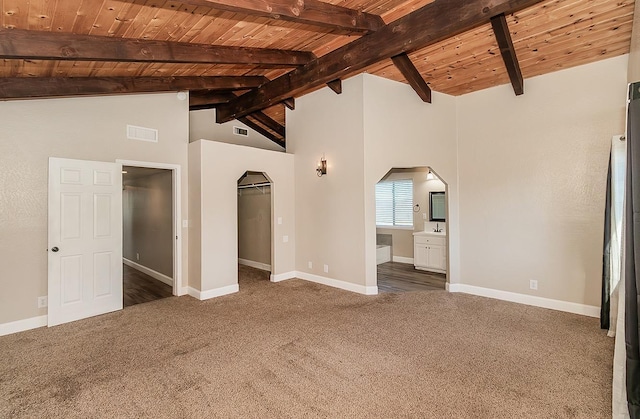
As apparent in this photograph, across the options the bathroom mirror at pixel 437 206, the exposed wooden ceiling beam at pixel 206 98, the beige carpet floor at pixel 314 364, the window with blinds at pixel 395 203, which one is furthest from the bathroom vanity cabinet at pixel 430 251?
the exposed wooden ceiling beam at pixel 206 98

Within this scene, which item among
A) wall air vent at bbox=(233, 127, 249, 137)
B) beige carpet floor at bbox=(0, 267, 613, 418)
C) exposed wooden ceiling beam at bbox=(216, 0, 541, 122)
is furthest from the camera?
wall air vent at bbox=(233, 127, 249, 137)

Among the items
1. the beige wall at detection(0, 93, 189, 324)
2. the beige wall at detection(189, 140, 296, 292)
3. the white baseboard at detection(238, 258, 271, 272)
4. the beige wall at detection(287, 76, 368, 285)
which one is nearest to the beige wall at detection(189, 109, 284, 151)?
the beige wall at detection(287, 76, 368, 285)

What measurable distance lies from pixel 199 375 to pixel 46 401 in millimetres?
1044

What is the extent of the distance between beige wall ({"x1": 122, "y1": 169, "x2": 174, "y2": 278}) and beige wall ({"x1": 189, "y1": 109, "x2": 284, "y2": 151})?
41.7 inches

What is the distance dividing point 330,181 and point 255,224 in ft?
8.61

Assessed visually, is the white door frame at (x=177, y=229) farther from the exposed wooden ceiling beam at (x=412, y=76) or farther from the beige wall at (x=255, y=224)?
the exposed wooden ceiling beam at (x=412, y=76)

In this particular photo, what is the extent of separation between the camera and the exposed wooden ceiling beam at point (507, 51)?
3.16 meters

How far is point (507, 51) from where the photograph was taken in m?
3.56

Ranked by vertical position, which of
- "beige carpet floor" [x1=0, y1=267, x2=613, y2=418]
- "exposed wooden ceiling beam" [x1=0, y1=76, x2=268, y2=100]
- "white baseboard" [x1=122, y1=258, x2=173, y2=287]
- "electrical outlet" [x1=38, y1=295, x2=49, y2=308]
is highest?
"exposed wooden ceiling beam" [x1=0, y1=76, x2=268, y2=100]

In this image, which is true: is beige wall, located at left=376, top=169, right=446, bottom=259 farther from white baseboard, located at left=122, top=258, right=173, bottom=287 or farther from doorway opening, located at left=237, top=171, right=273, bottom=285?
white baseboard, located at left=122, top=258, right=173, bottom=287

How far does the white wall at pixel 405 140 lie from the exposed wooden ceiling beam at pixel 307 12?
4.36ft

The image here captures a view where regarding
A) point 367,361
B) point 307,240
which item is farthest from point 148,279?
point 367,361

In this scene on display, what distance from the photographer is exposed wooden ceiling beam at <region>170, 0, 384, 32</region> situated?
253cm

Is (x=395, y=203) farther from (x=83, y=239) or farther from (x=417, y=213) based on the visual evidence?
(x=83, y=239)
